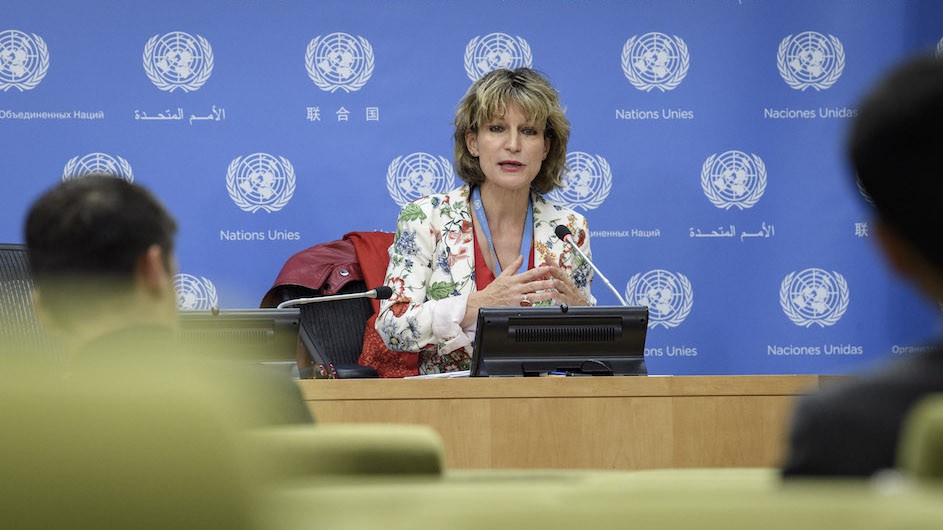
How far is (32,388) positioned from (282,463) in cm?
20

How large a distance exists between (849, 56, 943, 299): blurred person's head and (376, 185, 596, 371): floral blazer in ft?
7.45

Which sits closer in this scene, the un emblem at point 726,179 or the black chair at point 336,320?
the black chair at point 336,320

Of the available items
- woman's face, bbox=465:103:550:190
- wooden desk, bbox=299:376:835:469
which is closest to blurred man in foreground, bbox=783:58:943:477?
wooden desk, bbox=299:376:835:469

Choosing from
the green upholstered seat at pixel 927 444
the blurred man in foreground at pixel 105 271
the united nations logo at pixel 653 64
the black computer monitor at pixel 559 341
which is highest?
the united nations logo at pixel 653 64

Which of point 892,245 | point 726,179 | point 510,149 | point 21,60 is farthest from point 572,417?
point 21,60

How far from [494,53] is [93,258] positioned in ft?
11.3

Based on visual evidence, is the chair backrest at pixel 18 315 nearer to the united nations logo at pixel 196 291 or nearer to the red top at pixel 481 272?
the red top at pixel 481 272

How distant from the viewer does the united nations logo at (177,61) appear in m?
4.34

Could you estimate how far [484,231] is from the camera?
3.46 m

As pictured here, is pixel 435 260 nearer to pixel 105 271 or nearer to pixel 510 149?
pixel 510 149

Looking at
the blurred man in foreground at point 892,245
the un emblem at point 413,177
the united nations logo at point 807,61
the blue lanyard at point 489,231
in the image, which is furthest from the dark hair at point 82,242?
the united nations logo at point 807,61

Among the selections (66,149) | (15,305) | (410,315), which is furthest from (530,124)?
(66,149)

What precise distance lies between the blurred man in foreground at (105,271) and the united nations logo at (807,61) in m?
3.73

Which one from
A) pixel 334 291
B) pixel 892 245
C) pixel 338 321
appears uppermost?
pixel 892 245
